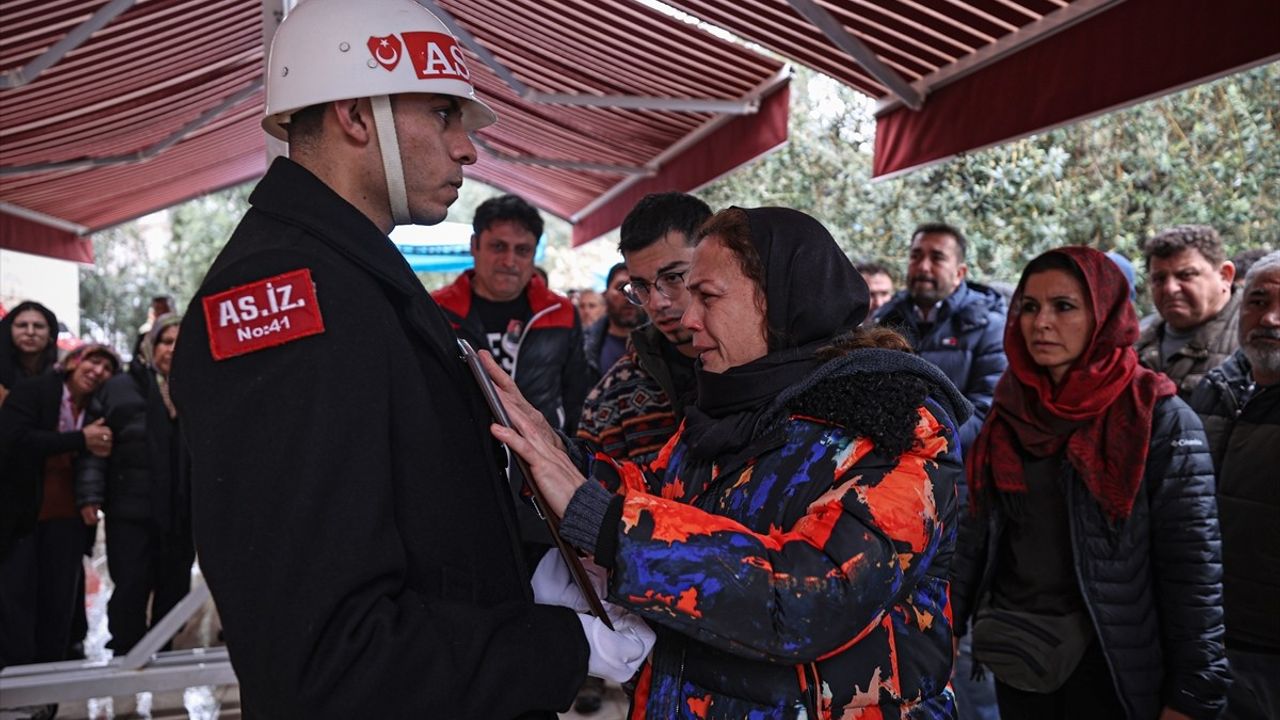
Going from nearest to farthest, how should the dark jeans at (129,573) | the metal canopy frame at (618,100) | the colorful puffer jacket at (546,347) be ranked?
1. the colorful puffer jacket at (546,347)
2. the dark jeans at (129,573)
3. the metal canopy frame at (618,100)

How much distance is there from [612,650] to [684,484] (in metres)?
0.42

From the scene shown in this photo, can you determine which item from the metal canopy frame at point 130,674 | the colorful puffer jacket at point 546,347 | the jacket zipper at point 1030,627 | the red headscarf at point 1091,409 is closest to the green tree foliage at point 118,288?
the metal canopy frame at point 130,674

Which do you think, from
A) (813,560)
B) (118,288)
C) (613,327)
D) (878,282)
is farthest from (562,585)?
(118,288)

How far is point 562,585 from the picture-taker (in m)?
1.69

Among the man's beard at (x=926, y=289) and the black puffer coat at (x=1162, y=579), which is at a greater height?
the man's beard at (x=926, y=289)

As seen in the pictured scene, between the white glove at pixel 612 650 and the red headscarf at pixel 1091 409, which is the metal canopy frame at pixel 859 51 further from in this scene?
the white glove at pixel 612 650

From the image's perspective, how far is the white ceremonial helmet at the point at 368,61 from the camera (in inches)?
56.4

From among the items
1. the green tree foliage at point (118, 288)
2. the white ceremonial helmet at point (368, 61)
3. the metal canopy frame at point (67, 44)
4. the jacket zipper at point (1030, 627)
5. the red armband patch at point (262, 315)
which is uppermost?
the green tree foliage at point (118, 288)

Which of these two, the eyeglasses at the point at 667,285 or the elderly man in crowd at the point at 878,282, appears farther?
the elderly man in crowd at the point at 878,282

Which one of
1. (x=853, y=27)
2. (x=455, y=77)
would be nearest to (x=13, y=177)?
(x=853, y=27)

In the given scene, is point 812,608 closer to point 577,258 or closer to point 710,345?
point 710,345

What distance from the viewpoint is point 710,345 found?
184 cm

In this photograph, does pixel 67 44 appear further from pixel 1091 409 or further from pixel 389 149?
pixel 1091 409

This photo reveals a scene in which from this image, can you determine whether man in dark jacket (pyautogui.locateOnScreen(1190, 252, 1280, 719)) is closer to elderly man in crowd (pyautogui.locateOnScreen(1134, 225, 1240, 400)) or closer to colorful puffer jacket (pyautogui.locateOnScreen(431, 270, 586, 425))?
elderly man in crowd (pyautogui.locateOnScreen(1134, 225, 1240, 400))
